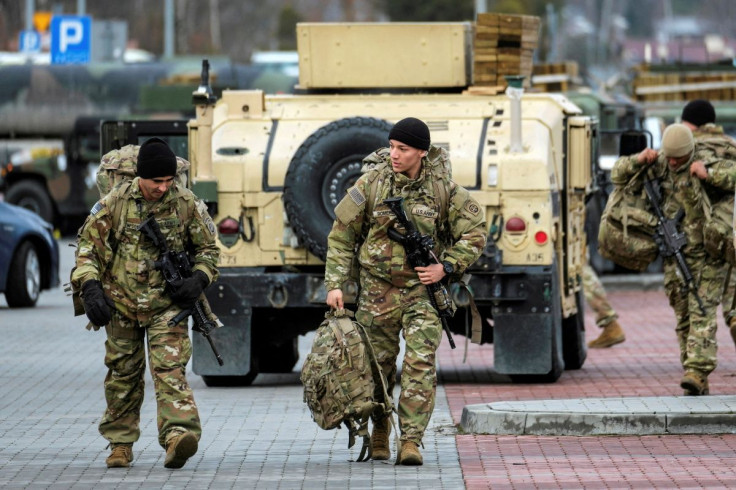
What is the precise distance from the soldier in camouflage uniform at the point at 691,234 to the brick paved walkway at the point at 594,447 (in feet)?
2.16

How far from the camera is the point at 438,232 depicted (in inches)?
415

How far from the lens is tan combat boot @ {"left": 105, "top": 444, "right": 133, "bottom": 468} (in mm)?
10273

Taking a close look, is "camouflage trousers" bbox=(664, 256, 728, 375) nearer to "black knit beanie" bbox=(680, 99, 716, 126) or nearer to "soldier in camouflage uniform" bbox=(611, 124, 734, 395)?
"soldier in camouflage uniform" bbox=(611, 124, 734, 395)

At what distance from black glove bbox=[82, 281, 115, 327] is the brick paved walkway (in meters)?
1.98

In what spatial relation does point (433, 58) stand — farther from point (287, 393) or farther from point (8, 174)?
point (8, 174)

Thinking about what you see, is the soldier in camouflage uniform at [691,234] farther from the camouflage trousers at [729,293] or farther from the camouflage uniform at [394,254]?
the camouflage uniform at [394,254]

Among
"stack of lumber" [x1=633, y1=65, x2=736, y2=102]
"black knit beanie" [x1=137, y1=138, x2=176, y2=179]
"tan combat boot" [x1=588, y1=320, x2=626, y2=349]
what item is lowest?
"tan combat boot" [x1=588, y1=320, x2=626, y2=349]

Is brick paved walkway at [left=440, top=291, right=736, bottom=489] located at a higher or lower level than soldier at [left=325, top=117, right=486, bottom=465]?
lower

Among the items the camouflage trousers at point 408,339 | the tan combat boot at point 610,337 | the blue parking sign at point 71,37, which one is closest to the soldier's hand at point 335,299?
the camouflage trousers at point 408,339

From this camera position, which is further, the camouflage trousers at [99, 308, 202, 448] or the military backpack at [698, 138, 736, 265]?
the military backpack at [698, 138, 736, 265]

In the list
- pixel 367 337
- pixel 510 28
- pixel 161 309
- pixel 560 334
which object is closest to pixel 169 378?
pixel 161 309

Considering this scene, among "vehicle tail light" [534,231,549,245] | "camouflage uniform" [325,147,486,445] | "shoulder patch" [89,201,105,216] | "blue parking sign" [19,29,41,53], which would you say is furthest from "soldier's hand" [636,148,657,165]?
"blue parking sign" [19,29,41,53]

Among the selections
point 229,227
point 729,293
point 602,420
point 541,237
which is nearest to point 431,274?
point 602,420

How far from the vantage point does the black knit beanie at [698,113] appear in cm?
1343
